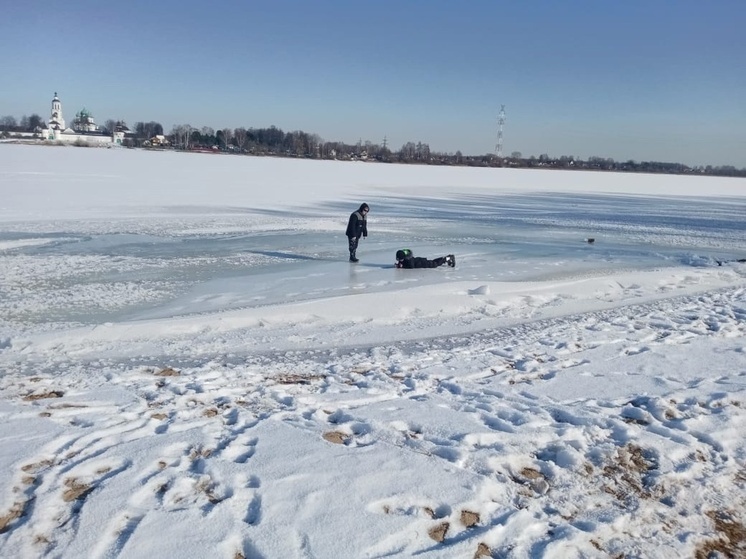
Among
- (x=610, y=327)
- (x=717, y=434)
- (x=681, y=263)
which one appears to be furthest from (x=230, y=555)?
(x=681, y=263)

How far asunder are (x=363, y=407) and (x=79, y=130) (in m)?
141

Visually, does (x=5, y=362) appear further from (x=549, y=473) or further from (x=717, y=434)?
(x=717, y=434)

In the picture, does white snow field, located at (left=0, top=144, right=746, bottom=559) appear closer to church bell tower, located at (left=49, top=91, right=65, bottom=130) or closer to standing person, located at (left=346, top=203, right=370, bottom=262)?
standing person, located at (left=346, top=203, right=370, bottom=262)

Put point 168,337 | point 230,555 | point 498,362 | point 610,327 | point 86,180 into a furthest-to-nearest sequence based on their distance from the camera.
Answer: point 86,180 < point 610,327 < point 168,337 < point 498,362 < point 230,555

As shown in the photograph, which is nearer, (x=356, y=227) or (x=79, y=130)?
(x=356, y=227)

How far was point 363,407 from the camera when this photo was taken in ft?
15.1

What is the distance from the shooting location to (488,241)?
1501cm

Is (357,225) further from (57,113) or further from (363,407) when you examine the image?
(57,113)

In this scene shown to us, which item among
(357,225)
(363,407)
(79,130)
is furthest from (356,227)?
(79,130)

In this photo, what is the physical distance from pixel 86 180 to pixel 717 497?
100ft

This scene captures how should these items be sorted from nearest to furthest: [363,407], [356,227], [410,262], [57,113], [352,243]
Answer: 1. [363,407]
2. [410,262]
3. [356,227]
4. [352,243]
5. [57,113]

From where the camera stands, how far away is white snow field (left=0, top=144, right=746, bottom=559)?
3.04 metres

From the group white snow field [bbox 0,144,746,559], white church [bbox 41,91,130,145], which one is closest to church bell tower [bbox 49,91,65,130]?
white church [bbox 41,91,130,145]

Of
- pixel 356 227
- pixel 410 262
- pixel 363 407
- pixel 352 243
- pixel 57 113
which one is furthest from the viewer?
pixel 57 113
